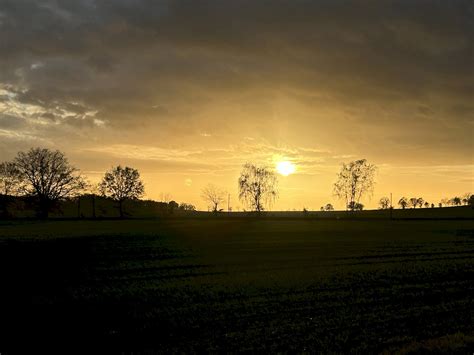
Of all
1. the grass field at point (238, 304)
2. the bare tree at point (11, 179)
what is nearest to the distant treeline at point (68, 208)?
the bare tree at point (11, 179)

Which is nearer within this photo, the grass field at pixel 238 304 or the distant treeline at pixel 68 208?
the grass field at pixel 238 304

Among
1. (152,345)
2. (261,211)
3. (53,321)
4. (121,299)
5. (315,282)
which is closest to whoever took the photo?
(152,345)

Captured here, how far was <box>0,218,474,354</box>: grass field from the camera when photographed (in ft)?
41.8

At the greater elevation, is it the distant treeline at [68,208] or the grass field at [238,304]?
the distant treeline at [68,208]

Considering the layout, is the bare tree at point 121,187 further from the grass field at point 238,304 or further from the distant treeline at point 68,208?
the grass field at point 238,304

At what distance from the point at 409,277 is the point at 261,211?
13768cm

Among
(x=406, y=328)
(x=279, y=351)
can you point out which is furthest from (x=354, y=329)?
(x=279, y=351)

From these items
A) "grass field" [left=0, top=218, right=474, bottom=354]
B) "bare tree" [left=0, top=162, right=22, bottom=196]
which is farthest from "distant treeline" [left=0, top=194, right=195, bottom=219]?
"grass field" [left=0, top=218, right=474, bottom=354]

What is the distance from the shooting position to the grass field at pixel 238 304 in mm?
12742

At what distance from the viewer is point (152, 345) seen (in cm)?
1262

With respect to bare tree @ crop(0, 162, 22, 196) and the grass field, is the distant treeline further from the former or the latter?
the grass field

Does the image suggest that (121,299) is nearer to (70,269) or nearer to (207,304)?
(207,304)

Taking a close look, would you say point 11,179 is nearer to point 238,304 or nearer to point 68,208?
point 68,208

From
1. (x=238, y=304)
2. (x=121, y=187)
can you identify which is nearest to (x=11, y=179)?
(x=121, y=187)
